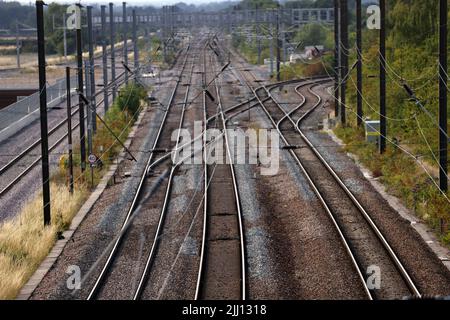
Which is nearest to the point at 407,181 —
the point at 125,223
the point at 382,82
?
the point at 382,82

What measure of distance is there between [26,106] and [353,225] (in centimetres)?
2271

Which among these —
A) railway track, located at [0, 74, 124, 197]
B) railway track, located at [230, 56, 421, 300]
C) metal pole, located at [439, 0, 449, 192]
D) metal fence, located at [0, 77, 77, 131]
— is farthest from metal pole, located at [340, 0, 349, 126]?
metal fence, located at [0, 77, 77, 131]

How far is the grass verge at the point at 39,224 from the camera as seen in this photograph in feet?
39.7

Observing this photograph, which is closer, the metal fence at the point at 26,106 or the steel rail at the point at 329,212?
the steel rail at the point at 329,212

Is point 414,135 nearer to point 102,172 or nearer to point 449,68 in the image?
point 449,68

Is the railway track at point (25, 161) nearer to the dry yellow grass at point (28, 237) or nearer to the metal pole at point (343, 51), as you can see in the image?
the dry yellow grass at point (28, 237)

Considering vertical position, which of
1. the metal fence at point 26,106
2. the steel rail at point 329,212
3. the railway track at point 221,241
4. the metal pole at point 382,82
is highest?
the metal pole at point 382,82

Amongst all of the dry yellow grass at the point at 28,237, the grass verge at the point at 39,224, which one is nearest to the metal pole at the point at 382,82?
the grass verge at the point at 39,224

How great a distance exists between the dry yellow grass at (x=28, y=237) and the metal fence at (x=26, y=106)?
12.4m

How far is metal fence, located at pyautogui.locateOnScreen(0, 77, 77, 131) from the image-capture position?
1181 inches

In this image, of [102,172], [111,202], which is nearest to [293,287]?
[111,202]

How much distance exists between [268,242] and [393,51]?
19557 mm

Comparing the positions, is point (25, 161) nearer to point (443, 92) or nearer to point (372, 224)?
point (372, 224)

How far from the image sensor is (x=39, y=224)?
15.1 m
